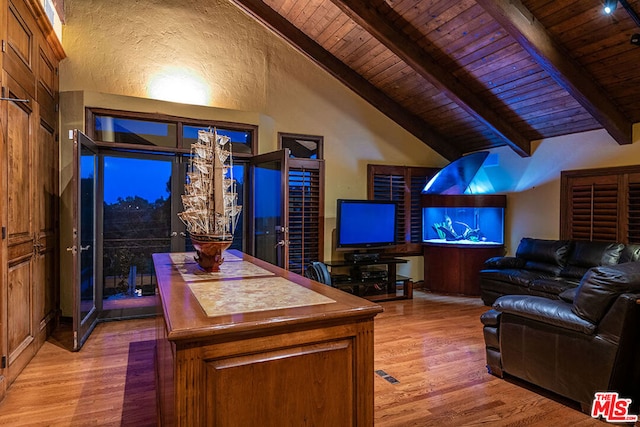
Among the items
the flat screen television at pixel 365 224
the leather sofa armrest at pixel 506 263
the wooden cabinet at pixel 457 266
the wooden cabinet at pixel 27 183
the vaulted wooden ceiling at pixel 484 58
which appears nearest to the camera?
the wooden cabinet at pixel 27 183

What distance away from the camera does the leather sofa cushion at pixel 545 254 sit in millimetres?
4836

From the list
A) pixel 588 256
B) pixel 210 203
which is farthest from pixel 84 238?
pixel 588 256

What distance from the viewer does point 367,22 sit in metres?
4.28

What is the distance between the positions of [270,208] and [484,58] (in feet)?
10.1

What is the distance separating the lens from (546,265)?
4.95 meters

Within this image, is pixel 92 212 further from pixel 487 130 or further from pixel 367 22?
pixel 487 130

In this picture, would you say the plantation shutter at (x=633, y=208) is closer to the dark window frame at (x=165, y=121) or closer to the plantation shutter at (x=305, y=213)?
the plantation shutter at (x=305, y=213)

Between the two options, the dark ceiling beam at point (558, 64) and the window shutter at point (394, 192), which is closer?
the dark ceiling beam at point (558, 64)

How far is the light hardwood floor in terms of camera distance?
2420mm

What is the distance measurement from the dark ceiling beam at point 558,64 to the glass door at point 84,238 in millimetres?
3962

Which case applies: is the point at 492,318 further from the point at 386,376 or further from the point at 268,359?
the point at 268,359

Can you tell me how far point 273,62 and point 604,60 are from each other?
13.0ft

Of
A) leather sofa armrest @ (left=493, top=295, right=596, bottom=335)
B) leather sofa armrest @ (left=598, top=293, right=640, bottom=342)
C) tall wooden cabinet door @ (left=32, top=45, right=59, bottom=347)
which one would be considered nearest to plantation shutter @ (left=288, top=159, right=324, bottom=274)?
tall wooden cabinet door @ (left=32, top=45, right=59, bottom=347)

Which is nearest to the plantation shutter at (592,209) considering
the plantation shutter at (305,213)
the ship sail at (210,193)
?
the plantation shutter at (305,213)
